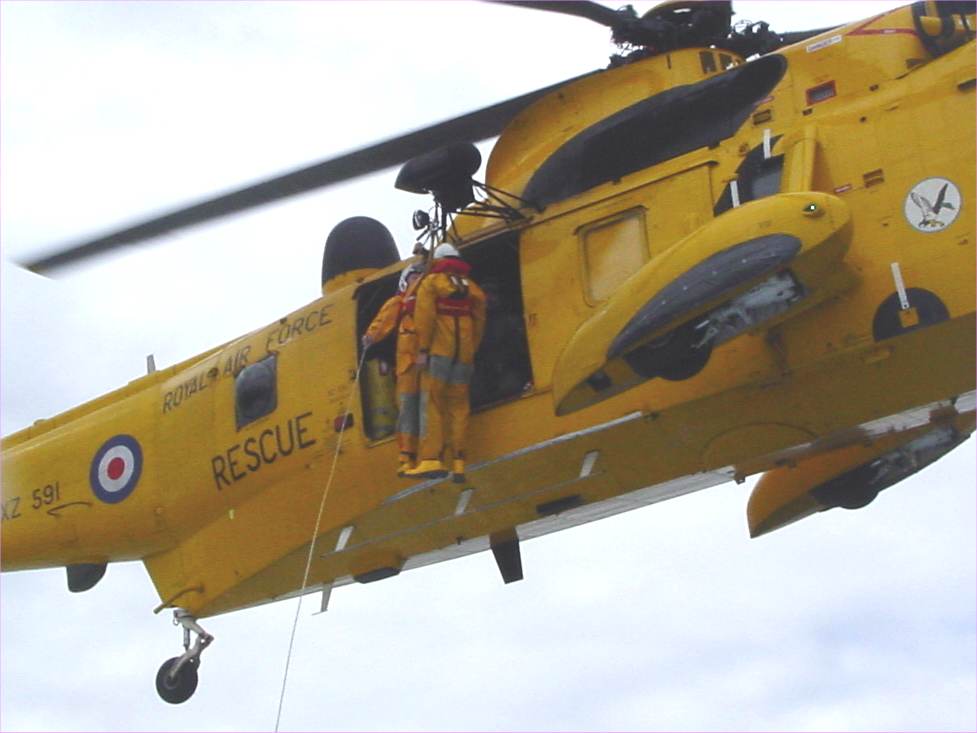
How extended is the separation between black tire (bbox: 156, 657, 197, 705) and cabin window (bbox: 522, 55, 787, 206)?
4.33m

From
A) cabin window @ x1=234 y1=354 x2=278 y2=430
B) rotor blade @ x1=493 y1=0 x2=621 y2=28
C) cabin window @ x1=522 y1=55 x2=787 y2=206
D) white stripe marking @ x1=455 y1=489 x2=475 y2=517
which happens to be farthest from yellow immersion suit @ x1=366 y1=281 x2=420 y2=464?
rotor blade @ x1=493 y1=0 x2=621 y2=28

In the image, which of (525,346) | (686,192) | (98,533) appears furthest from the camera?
(98,533)

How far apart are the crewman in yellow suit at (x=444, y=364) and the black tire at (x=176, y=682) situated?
3095 millimetres

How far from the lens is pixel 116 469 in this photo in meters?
11.0

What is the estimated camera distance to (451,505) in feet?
30.1

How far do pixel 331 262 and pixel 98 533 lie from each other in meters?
2.80

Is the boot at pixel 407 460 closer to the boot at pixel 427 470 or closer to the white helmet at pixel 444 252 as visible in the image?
the boot at pixel 427 470

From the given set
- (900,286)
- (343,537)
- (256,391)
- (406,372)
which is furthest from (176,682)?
(900,286)

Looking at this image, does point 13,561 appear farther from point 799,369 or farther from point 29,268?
point 799,369

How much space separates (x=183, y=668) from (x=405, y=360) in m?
3.38

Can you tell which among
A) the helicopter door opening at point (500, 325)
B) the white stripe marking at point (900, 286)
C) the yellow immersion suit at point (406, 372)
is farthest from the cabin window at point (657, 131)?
the white stripe marking at point (900, 286)

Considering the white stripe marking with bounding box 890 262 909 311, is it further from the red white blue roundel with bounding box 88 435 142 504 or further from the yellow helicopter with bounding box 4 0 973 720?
the red white blue roundel with bounding box 88 435 142 504

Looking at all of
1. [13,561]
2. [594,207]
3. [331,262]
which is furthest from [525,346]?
[13,561]

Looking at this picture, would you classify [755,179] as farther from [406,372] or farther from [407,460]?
[407,460]
